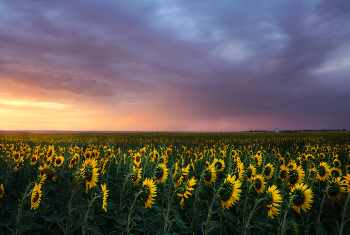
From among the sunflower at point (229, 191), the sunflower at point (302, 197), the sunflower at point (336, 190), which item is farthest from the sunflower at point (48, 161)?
the sunflower at point (336, 190)

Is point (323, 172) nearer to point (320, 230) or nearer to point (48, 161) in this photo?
point (320, 230)

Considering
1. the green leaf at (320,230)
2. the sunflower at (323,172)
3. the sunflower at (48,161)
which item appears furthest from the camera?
the sunflower at (48,161)

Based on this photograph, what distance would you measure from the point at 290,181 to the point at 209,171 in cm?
223

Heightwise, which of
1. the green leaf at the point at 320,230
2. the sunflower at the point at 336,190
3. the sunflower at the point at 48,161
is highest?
the sunflower at the point at 48,161

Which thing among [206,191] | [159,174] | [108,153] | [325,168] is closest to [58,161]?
[108,153]

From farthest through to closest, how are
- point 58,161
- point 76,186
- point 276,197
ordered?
point 58,161 < point 276,197 < point 76,186

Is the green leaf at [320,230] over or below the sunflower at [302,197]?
below

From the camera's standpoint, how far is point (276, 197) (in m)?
3.68

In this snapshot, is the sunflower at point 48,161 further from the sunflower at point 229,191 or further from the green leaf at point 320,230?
the green leaf at point 320,230

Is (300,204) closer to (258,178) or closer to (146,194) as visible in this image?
(258,178)

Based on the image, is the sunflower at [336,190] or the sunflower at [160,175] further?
the sunflower at [160,175]

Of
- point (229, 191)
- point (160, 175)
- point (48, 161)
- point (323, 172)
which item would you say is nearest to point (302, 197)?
point (229, 191)

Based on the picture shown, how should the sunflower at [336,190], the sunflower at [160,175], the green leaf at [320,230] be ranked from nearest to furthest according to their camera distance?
the green leaf at [320,230] → the sunflower at [336,190] → the sunflower at [160,175]

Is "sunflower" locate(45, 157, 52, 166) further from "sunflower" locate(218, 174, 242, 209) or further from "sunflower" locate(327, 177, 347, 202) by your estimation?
"sunflower" locate(327, 177, 347, 202)
